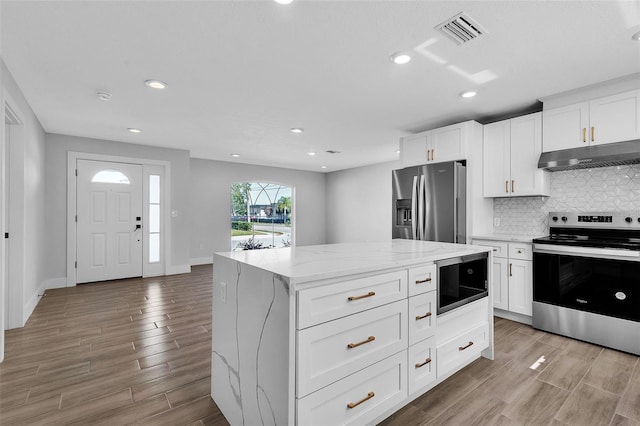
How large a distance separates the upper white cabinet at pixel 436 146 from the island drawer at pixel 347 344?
2.68 m

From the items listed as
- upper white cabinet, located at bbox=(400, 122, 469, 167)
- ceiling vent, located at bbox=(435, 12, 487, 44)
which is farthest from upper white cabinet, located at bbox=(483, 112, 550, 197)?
ceiling vent, located at bbox=(435, 12, 487, 44)

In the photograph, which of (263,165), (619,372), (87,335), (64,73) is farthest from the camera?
(263,165)

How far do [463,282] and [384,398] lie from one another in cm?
108

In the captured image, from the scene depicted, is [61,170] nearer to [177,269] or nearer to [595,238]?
[177,269]

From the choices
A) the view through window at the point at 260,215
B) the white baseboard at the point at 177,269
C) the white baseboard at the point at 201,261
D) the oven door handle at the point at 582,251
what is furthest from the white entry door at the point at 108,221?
the oven door handle at the point at 582,251

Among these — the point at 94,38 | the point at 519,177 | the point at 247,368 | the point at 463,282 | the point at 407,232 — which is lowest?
the point at 247,368

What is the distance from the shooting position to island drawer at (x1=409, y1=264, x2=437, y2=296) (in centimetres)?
176

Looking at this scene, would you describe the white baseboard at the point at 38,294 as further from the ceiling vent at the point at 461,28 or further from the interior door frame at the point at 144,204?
the ceiling vent at the point at 461,28

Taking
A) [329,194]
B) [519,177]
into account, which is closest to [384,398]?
[519,177]

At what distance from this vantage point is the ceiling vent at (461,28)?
1.92 meters

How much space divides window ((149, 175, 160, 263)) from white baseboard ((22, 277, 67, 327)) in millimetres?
1259

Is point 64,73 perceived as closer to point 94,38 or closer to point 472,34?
point 94,38

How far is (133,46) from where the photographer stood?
7.24 ft

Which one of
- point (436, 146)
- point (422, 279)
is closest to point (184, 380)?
point (422, 279)
